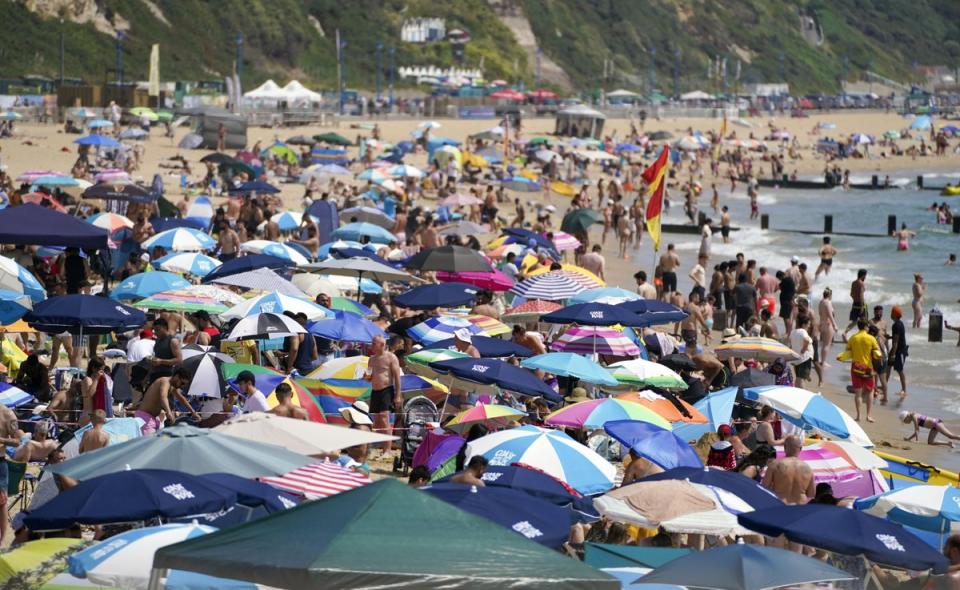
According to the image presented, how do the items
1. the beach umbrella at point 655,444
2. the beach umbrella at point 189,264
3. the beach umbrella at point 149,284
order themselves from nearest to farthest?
the beach umbrella at point 655,444, the beach umbrella at point 149,284, the beach umbrella at point 189,264

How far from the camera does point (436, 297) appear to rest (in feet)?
51.0

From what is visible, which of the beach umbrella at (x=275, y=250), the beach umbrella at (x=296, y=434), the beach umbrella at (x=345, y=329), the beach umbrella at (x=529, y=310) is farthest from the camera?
the beach umbrella at (x=275, y=250)

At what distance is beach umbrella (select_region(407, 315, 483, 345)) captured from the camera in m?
14.1

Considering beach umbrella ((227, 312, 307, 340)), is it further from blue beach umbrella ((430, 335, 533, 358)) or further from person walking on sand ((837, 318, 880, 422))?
person walking on sand ((837, 318, 880, 422))

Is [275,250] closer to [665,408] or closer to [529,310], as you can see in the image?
[529,310]

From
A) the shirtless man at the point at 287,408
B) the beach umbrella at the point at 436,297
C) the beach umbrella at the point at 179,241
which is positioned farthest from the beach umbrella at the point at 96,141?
the shirtless man at the point at 287,408

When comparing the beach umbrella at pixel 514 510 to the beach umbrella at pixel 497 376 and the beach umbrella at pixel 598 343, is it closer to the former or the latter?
the beach umbrella at pixel 497 376

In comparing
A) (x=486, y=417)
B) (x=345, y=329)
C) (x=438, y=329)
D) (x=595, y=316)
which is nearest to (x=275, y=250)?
(x=438, y=329)

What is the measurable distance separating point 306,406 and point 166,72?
57666 mm

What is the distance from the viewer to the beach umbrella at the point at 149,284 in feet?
48.6

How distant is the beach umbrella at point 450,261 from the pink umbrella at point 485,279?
0.13 metres

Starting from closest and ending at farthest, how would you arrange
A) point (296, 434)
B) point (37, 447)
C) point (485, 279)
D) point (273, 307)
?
point (296, 434), point (37, 447), point (273, 307), point (485, 279)

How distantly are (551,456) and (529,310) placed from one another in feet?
22.7

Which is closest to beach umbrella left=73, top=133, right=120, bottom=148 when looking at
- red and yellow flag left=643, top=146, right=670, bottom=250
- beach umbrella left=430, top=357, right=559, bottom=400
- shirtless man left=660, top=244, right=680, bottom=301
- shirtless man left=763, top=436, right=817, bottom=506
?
shirtless man left=660, top=244, right=680, bottom=301
